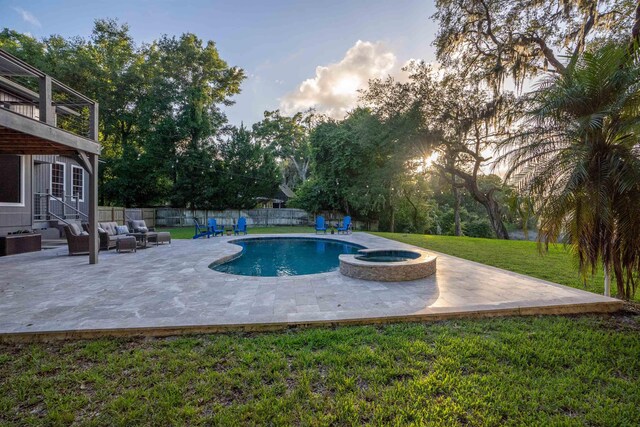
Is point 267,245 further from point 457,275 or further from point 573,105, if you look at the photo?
point 573,105

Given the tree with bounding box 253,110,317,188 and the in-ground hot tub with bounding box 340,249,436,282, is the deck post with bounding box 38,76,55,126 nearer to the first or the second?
the in-ground hot tub with bounding box 340,249,436,282

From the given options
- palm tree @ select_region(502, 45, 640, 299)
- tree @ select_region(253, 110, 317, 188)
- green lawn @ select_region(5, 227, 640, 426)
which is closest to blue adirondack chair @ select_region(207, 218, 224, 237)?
green lawn @ select_region(5, 227, 640, 426)

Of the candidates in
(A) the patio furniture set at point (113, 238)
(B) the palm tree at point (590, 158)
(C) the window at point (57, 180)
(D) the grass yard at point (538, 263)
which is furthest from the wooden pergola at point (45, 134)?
(D) the grass yard at point (538, 263)

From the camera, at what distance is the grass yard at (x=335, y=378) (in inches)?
75.9

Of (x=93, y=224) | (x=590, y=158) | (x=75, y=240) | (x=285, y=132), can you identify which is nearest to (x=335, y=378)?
(x=590, y=158)

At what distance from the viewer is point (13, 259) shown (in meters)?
7.39

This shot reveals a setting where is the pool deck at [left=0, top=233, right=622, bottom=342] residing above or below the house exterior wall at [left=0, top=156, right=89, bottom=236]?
below

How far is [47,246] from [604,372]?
14013 millimetres

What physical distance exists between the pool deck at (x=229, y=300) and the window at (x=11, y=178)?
439cm

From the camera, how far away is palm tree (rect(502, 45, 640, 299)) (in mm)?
3682

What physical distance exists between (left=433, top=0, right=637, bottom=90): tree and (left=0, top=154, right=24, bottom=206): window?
17.3 m

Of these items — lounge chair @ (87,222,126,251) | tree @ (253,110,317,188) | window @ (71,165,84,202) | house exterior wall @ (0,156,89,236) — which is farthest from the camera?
tree @ (253,110,317,188)

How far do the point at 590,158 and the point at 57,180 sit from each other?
17.3m

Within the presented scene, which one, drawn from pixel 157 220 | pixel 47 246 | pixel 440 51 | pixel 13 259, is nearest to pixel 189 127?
pixel 157 220
